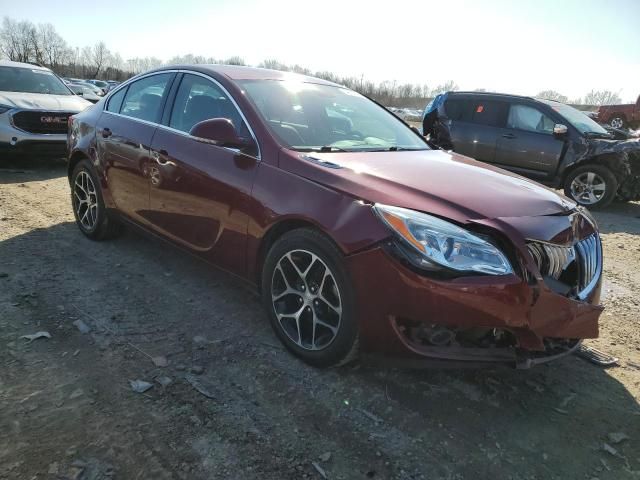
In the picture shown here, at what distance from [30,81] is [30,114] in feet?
5.34

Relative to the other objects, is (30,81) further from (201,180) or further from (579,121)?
(579,121)

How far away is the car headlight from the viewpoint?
2240mm

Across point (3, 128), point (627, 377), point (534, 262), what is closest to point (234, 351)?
point (534, 262)

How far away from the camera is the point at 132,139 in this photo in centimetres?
398

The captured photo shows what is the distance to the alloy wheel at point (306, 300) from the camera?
2629 millimetres

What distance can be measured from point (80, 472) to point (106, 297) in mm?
1784

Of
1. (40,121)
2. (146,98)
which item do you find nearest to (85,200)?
(146,98)

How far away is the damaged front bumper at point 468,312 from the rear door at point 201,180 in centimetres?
102

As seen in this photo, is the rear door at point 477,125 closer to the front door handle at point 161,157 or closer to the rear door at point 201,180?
the rear door at point 201,180

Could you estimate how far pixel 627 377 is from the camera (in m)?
2.98

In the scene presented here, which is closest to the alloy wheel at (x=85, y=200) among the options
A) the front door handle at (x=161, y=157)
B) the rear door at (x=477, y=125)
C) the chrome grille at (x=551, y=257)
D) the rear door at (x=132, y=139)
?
the rear door at (x=132, y=139)

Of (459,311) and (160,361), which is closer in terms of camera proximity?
(459,311)

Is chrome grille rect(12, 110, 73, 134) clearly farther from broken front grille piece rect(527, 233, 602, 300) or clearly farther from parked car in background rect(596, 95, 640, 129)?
parked car in background rect(596, 95, 640, 129)

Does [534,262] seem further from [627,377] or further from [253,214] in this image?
[253,214]
